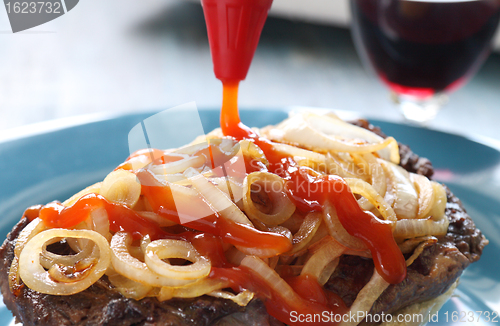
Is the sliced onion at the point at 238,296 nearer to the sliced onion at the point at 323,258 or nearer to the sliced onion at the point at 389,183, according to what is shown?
the sliced onion at the point at 323,258

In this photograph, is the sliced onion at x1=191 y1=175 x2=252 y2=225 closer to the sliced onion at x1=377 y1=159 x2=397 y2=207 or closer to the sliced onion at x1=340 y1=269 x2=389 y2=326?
the sliced onion at x1=340 y1=269 x2=389 y2=326

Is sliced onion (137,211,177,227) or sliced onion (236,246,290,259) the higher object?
sliced onion (137,211,177,227)

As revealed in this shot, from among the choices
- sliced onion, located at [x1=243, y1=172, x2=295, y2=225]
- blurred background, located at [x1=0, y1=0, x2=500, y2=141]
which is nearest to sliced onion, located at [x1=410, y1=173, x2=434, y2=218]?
sliced onion, located at [x1=243, y1=172, x2=295, y2=225]

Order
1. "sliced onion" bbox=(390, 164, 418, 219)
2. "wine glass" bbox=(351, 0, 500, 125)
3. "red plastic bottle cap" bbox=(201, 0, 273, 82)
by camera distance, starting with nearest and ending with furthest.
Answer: "red plastic bottle cap" bbox=(201, 0, 273, 82) → "sliced onion" bbox=(390, 164, 418, 219) → "wine glass" bbox=(351, 0, 500, 125)

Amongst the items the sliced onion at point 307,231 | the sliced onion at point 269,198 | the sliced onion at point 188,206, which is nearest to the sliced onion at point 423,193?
the sliced onion at point 307,231

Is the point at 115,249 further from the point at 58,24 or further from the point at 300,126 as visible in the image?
the point at 58,24

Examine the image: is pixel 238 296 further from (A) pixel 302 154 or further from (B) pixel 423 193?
(B) pixel 423 193
